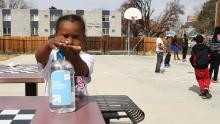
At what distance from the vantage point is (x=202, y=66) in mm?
8297

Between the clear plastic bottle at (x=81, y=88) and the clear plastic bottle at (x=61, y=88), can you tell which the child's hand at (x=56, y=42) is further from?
the clear plastic bottle at (x=81, y=88)

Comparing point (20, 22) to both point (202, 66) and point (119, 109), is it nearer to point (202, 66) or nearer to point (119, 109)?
point (202, 66)

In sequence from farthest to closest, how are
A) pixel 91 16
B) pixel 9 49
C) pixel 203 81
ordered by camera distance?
pixel 91 16
pixel 9 49
pixel 203 81

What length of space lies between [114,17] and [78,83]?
5749 cm

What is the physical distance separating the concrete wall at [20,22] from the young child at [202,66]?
168 feet

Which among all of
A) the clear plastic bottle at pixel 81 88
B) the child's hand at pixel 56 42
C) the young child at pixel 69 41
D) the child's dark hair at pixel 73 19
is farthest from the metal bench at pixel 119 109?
the child's hand at pixel 56 42

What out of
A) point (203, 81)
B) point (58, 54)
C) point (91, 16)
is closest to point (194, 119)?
point (203, 81)

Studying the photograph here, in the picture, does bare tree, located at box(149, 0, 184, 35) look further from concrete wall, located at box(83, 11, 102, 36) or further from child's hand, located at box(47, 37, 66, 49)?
child's hand, located at box(47, 37, 66, 49)

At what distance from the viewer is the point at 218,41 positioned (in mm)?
10680

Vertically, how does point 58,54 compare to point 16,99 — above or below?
above

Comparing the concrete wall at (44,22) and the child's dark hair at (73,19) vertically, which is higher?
the concrete wall at (44,22)

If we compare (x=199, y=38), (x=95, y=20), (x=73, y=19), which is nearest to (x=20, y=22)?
(x=95, y=20)

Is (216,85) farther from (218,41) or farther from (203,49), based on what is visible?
(203,49)

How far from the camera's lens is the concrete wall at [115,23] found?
196ft
